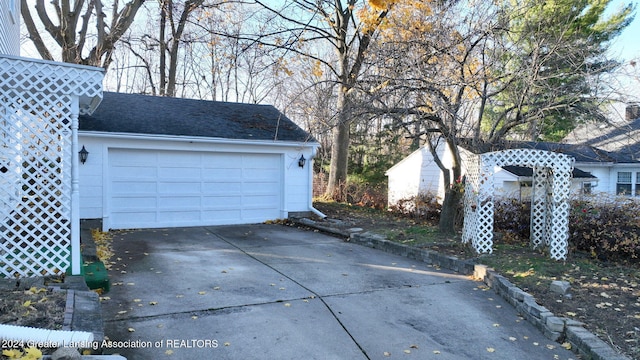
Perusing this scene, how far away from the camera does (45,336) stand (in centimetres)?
289

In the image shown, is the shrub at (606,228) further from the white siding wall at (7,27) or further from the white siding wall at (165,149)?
the white siding wall at (7,27)

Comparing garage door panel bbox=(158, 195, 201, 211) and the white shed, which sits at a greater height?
the white shed

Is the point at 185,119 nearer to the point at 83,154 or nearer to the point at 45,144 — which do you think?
the point at 83,154

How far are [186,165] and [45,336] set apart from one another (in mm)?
8044

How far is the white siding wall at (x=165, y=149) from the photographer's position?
9.30 meters

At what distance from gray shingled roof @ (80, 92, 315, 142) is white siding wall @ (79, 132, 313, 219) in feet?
0.84

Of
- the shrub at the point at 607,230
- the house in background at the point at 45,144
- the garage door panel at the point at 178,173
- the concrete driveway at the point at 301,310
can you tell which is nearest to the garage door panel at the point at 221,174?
the garage door panel at the point at 178,173

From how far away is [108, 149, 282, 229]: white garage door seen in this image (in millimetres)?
9969

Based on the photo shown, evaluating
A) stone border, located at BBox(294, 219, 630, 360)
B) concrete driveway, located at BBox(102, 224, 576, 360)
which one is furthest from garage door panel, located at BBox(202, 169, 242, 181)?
stone border, located at BBox(294, 219, 630, 360)

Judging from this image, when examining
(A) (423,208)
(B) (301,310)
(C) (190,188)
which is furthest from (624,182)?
(B) (301,310)

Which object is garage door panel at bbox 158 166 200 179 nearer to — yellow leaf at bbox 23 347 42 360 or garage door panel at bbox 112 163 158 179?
garage door panel at bbox 112 163 158 179

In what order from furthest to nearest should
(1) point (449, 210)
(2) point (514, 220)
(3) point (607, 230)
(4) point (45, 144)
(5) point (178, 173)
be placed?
(5) point (178, 173)
(2) point (514, 220)
(1) point (449, 210)
(3) point (607, 230)
(4) point (45, 144)

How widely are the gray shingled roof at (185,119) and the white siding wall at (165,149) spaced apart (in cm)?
26

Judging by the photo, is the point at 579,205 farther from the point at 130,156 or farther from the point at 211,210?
the point at 130,156
